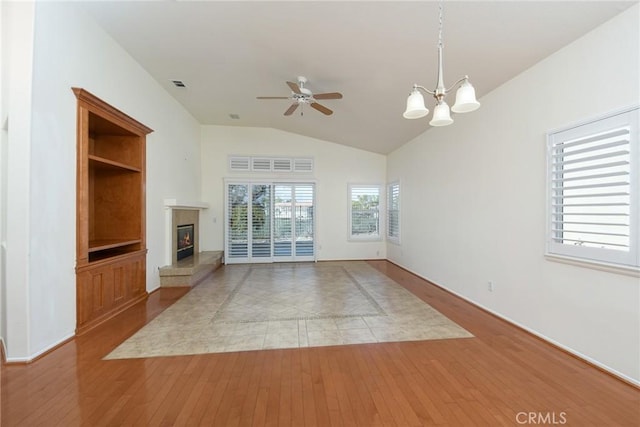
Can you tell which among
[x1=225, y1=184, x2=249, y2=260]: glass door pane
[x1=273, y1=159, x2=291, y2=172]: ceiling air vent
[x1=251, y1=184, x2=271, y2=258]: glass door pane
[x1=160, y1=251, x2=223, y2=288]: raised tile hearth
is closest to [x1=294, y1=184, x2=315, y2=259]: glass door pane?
[x1=273, y1=159, x2=291, y2=172]: ceiling air vent

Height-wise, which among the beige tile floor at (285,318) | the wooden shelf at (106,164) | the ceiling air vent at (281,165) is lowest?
the beige tile floor at (285,318)

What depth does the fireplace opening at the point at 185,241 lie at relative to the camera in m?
5.68

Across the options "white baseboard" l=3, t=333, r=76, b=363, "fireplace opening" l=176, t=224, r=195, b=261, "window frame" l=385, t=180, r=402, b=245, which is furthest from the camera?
"window frame" l=385, t=180, r=402, b=245

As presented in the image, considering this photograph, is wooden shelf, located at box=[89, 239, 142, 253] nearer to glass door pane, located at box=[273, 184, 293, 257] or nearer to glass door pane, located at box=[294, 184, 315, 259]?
glass door pane, located at box=[273, 184, 293, 257]

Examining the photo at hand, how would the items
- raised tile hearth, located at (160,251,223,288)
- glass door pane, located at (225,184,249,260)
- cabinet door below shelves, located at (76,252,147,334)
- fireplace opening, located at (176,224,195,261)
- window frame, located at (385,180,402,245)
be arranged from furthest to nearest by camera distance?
glass door pane, located at (225,184,249,260) < window frame, located at (385,180,402,245) < fireplace opening, located at (176,224,195,261) < raised tile hearth, located at (160,251,223,288) < cabinet door below shelves, located at (76,252,147,334)

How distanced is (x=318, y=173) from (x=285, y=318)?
465cm

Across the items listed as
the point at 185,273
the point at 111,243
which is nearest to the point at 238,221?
the point at 185,273

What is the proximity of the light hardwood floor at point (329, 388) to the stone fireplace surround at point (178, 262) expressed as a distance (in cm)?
204

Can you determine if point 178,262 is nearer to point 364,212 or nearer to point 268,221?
point 268,221

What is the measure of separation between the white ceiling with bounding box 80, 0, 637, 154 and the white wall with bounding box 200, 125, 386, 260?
235 centimetres

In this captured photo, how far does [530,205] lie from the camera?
302 centimetres

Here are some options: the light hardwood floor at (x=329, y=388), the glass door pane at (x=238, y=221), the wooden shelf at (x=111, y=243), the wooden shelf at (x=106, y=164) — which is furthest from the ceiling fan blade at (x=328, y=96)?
the glass door pane at (x=238, y=221)

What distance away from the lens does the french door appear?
711cm

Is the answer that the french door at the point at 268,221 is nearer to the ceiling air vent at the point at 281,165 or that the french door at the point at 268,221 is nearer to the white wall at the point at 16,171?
the ceiling air vent at the point at 281,165
